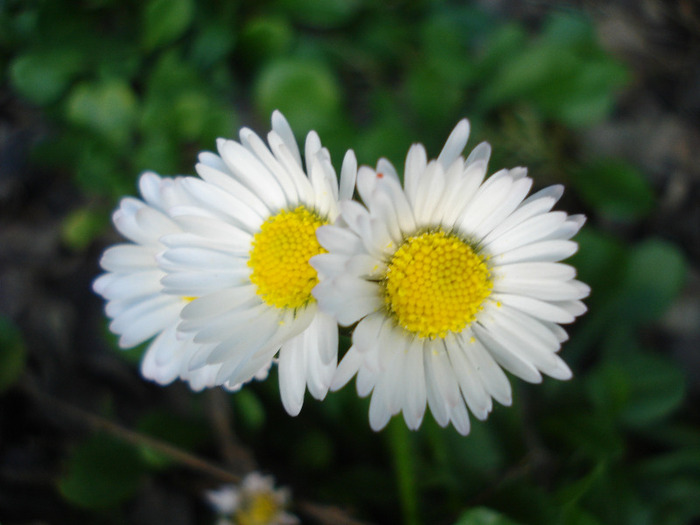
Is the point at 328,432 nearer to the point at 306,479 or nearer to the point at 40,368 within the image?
the point at 306,479

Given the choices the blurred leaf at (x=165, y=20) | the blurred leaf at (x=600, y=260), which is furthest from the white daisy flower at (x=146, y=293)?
the blurred leaf at (x=600, y=260)

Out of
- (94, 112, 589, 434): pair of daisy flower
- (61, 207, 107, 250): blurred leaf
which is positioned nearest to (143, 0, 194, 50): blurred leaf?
(61, 207, 107, 250): blurred leaf

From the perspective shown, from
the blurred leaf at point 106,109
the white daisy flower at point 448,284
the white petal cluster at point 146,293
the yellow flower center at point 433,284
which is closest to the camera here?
the white daisy flower at point 448,284

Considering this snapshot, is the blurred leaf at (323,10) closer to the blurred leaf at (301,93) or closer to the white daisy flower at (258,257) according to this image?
the blurred leaf at (301,93)

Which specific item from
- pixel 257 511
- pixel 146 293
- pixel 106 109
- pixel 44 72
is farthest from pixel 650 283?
pixel 44 72

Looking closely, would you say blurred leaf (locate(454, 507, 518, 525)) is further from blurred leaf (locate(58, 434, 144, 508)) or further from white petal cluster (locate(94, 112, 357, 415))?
blurred leaf (locate(58, 434, 144, 508))

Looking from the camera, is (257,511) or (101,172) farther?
(101,172)

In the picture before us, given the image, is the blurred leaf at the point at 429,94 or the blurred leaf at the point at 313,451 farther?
the blurred leaf at the point at 429,94

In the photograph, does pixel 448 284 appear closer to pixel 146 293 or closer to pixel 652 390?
pixel 146 293
